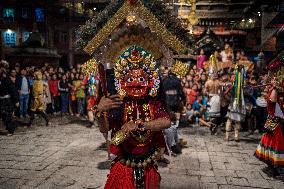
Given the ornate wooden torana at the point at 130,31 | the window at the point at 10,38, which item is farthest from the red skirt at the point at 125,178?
the window at the point at 10,38

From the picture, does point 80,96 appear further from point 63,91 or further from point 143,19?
point 143,19

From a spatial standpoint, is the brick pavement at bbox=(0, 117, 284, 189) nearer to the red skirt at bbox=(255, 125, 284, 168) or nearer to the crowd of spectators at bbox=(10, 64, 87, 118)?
the red skirt at bbox=(255, 125, 284, 168)

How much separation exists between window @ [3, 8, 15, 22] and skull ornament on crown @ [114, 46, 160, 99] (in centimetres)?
3136

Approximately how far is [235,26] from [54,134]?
20.3 metres

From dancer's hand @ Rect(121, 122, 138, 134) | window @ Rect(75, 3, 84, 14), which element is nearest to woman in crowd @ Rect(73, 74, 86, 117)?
dancer's hand @ Rect(121, 122, 138, 134)

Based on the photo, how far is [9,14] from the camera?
31.2m

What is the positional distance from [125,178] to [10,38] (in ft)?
102

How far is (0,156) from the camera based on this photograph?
7.73m

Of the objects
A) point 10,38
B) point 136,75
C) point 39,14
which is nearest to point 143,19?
point 136,75

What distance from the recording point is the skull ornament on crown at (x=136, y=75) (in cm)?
380

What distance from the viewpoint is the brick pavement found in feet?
19.8

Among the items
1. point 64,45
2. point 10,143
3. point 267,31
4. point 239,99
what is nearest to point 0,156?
point 10,143

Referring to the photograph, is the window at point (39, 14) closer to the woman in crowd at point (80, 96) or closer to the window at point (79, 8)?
the window at point (79, 8)

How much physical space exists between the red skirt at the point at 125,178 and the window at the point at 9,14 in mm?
31711
